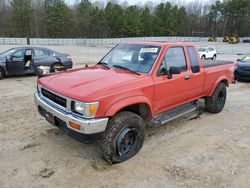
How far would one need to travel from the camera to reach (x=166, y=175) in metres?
3.48

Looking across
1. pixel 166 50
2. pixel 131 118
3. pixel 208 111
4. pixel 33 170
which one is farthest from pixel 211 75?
pixel 33 170

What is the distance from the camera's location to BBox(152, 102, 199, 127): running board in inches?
168

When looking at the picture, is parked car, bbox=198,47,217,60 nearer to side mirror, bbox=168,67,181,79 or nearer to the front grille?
side mirror, bbox=168,67,181,79

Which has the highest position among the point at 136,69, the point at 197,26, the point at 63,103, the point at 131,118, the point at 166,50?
the point at 197,26

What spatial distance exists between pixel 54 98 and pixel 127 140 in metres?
1.31

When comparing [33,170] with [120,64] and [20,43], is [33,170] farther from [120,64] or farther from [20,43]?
[20,43]

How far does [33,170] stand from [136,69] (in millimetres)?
2254

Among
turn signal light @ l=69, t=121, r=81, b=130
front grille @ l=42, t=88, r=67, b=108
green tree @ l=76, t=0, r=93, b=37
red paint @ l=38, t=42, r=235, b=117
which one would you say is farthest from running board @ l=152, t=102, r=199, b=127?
green tree @ l=76, t=0, r=93, b=37

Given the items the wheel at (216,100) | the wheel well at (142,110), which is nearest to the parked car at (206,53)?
the wheel at (216,100)

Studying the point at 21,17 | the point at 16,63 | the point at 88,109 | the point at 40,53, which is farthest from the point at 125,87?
the point at 21,17

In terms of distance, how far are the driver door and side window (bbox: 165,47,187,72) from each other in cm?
763

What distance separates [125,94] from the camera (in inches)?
142

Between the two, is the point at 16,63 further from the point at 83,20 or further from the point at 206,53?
the point at 83,20

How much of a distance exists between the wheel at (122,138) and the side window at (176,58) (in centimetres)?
127
